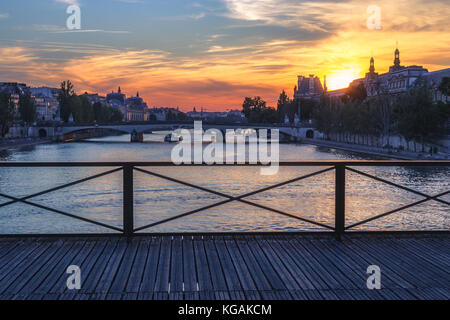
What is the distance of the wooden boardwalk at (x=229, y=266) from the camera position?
15.4 feet

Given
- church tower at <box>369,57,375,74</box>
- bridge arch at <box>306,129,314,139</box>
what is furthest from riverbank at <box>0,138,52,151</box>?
church tower at <box>369,57,375,74</box>

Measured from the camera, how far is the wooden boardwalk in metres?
4.69

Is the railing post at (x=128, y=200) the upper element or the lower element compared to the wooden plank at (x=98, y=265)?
upper

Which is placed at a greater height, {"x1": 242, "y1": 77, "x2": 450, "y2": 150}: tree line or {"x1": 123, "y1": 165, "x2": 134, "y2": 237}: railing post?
{"x1": 242, "y1": 77, "x2": 450, "y2": 150}: tree line

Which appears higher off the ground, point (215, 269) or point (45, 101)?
point (45, 101)

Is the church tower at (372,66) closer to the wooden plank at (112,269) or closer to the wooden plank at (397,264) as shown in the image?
the wooden plank at (397,264)

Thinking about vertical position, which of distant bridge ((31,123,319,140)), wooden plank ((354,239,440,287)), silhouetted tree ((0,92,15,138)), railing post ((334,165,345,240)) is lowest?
wooden plank ((354,239,440,287))

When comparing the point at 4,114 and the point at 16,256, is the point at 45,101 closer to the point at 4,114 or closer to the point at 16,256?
the point at 4,114

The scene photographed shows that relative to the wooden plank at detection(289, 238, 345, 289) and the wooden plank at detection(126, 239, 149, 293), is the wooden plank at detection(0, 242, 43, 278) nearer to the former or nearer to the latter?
the wooden plank at detection(126, 239, 149, 293)

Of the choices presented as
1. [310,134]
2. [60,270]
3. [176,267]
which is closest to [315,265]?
[176,267]

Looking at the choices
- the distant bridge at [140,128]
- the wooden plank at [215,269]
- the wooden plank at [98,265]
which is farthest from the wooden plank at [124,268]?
the distant bridge at [140,128]

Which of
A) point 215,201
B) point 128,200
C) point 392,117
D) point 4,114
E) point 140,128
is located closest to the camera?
point 128,200

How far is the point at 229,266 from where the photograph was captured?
5.47m

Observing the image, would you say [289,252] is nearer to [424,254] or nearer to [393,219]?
[424,254]
